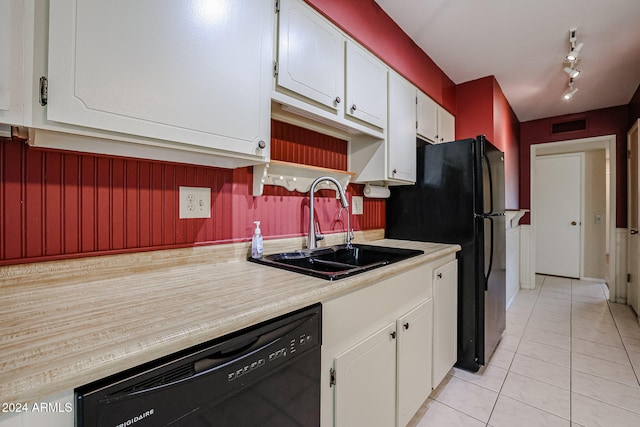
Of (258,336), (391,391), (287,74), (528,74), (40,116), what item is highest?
(528,74)

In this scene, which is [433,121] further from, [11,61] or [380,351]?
[11,61]

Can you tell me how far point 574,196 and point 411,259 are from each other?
4.69 meters

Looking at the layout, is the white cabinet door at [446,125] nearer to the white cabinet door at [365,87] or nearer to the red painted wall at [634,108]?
the white cabinet door at [365,87]

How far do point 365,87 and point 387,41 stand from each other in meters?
0.62

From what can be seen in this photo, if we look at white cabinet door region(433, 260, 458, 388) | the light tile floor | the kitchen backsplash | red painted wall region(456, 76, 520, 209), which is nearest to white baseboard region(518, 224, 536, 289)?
the light tile floor

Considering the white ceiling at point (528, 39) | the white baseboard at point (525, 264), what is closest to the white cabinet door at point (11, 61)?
the white ceiling at point (528, 39)

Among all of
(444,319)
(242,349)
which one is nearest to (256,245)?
(242,349)

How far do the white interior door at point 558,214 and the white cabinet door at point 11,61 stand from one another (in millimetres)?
5833

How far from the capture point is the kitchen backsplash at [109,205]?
83cm

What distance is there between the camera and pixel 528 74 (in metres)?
2.88

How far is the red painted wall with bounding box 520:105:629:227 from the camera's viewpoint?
11.9 feet

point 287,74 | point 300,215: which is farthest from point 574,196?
point 287,74

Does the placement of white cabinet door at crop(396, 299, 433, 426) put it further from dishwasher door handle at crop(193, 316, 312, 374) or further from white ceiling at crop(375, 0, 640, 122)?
white ceiling at crop(375, 0, 640, 122)

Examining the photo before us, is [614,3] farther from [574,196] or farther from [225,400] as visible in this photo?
[574,196]
